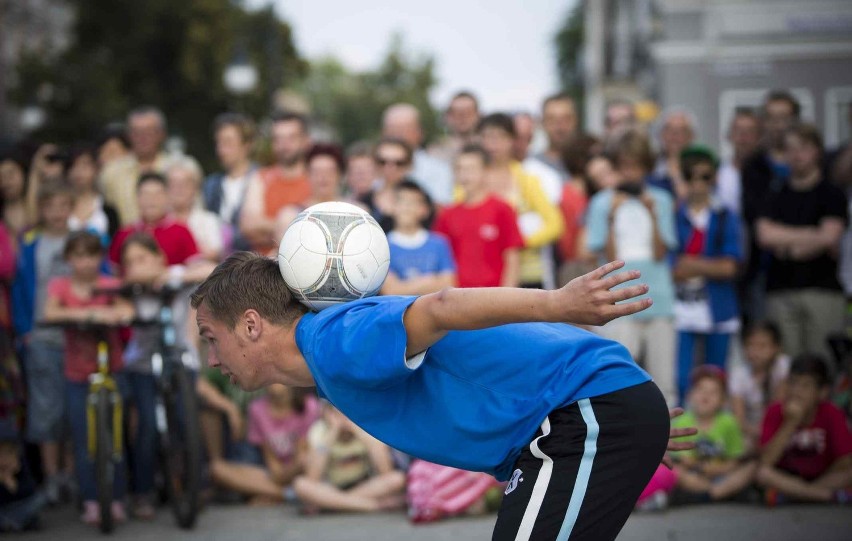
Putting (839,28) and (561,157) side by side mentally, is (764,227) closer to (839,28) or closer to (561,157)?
(561,157)

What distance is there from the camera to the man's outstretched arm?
3189 mm

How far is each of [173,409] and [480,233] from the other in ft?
8.72

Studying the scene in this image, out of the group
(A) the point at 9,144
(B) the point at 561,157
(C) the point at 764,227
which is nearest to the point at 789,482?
(C) the point at 764,227

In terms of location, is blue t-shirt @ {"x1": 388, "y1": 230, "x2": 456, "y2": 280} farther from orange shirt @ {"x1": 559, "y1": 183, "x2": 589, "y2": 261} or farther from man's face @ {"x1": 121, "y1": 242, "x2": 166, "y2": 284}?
man's face @ {"x1": 121, "y1": 242, "x2": 166, "y2": 284}

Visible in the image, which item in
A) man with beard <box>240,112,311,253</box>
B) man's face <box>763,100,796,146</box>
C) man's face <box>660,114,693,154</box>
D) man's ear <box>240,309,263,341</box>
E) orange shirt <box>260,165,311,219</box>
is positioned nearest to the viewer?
man's ear <box>240,309,263,341</box>

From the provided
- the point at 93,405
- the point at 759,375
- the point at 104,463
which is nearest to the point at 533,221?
the point at 759,375

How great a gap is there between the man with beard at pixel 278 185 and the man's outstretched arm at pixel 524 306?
18.6ft

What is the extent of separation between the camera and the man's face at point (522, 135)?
10188 millimetres

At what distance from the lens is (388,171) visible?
9.34 metres

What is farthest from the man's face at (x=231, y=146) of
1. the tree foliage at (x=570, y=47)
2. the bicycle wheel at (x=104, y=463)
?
the tree foliage at (x=570, y=47)

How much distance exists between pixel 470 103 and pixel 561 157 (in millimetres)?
993

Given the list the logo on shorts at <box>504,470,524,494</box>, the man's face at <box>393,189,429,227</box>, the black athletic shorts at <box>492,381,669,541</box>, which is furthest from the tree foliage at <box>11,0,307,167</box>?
the black athletic shorts at <box>492,381,669,541</box>

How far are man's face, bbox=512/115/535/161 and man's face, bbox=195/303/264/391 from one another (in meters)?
6.39

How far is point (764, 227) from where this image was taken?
8914 mm
